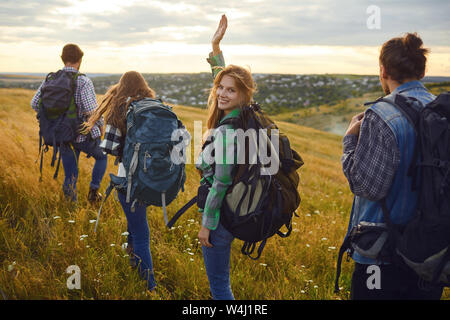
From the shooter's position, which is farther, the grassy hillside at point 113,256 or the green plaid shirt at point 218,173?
the grassy hillside at point 113,256

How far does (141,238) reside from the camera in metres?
3.39

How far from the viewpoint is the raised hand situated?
3182mm

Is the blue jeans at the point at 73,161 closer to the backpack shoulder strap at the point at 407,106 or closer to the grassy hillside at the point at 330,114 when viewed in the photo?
the backpack shoulder strap at the point at 407,106

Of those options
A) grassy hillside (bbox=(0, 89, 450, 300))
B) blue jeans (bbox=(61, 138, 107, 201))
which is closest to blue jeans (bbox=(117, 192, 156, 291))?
grassy hillside (bbox=(0, 89, 450, 300))

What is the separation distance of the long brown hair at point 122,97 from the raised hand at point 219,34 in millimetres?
828

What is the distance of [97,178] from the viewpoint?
5172mm

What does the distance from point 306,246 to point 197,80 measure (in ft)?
626

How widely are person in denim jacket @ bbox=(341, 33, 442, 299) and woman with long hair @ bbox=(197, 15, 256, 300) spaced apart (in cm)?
88

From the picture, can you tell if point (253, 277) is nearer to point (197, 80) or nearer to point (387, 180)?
point (387, 180)

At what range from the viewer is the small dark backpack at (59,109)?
4.63 m

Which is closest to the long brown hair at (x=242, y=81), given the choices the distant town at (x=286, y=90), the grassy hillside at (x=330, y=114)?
the grassy hillside at (x=330, y=114)

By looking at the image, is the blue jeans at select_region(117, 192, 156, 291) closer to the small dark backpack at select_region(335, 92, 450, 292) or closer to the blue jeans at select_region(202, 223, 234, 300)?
the blue jeans at select_region(202, 223, 234, 300)

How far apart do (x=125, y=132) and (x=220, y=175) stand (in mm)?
1432
